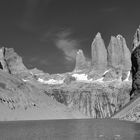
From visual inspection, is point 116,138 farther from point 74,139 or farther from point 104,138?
point 74,139

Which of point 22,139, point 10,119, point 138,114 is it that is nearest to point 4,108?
point 10,119

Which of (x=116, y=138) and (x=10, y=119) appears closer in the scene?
(x=116, y=138)

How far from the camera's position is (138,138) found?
70750mm

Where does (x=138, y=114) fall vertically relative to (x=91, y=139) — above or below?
above

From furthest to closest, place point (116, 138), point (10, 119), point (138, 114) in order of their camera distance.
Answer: point (10, 119), point (138, 114), point (116, 138)

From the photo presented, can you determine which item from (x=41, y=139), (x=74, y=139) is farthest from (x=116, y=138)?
(x=41, y=139)

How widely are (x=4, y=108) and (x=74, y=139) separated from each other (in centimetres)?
13006

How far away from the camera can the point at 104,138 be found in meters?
70.6

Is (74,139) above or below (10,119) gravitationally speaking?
below

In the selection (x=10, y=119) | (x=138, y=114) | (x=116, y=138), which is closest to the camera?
(x=116, y=138)

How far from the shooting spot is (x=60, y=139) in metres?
71.1

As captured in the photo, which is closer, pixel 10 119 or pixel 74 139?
pixel 74 139

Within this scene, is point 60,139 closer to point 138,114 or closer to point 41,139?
point 41,139

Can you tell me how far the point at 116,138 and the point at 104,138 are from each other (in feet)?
7.76
